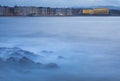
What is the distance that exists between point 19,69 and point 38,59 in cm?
162

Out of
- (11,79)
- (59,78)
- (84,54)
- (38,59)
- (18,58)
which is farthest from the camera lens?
(84,54)

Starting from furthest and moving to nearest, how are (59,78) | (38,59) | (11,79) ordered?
(38,59)
(59,78)
(11,79)

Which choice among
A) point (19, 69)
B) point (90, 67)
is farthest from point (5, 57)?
point (90, 67)

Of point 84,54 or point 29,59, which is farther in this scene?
point 84,54

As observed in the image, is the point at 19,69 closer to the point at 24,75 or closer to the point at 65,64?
the point at 24,75

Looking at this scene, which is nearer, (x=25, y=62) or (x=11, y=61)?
(x=25, y=62)

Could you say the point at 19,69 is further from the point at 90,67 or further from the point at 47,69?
the point at 90,67

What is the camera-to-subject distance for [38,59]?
1180 centimetres

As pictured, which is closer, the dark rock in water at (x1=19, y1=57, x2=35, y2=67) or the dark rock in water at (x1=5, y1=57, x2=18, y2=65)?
the dark rock in water at (x1=19, y1=57, x2=35, y2=67)

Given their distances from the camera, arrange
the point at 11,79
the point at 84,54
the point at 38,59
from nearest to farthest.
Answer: the point at 11,79 < the point at 38,59 < the point at 84,54

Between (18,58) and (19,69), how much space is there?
817 mm

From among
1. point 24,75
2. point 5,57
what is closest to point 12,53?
point 5,57

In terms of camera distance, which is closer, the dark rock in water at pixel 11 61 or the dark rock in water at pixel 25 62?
the dark rock in water at pixel 25 62

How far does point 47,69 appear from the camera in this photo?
1055 centimetres
